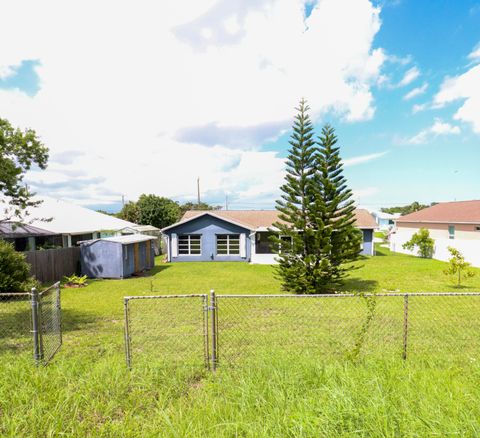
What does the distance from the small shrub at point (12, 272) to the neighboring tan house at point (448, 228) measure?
906 inches

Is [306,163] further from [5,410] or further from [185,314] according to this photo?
[5,410]

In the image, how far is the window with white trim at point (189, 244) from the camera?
22828mm

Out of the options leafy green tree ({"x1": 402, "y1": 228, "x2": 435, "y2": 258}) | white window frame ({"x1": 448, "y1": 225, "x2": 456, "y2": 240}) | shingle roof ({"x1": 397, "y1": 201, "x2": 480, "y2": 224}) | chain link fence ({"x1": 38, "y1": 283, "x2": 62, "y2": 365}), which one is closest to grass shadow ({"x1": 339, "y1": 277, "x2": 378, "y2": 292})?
chain link fence ({"x1": 38, "y1": 283, "x2": 62, "y2": 365})

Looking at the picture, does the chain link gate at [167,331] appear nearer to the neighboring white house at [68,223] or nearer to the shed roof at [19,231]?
the shed roof at [19,231]

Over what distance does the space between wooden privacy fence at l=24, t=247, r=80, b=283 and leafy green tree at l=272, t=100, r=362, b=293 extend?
11.3 metres

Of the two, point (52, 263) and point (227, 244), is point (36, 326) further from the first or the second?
point (227, 244)

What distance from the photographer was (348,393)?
3410 mm

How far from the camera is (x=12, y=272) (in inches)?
425

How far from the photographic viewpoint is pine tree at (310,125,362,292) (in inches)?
431

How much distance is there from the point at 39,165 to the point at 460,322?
15098 millimetres

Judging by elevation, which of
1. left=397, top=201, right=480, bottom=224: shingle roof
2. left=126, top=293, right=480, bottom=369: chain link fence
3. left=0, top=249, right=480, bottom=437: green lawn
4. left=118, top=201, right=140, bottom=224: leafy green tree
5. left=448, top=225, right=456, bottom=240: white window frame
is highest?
left=118, top=201, right=140, bottom=224: leafy green tree

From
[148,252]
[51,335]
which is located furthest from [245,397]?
[148,252]

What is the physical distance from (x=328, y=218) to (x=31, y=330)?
997cm

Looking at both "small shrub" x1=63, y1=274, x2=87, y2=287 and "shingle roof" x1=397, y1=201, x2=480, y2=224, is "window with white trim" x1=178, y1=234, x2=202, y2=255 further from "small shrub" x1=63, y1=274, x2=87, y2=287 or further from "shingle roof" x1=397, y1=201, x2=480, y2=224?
"shingle roof" x1=397, y1=201, x2=480, y2=224
